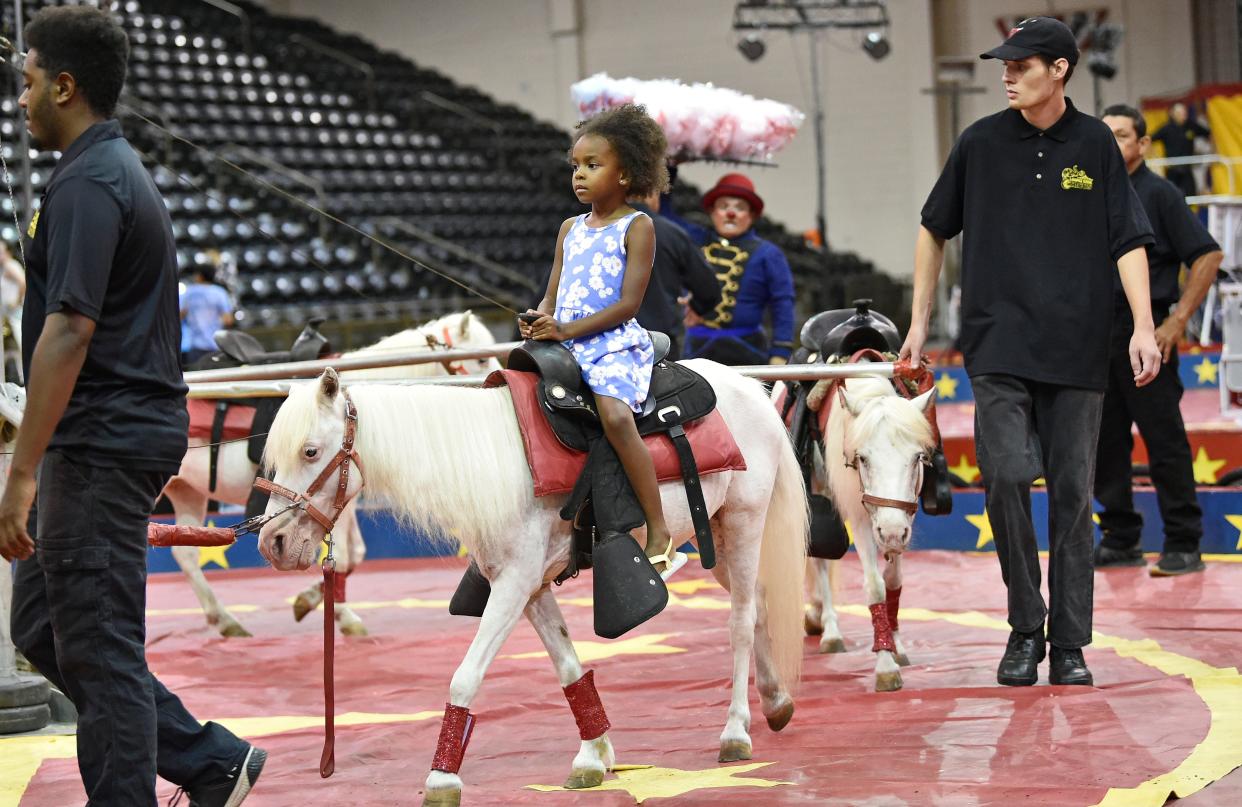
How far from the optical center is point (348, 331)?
44.3 feet

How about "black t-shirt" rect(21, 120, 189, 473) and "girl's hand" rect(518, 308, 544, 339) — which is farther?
"girl's hand" rect(518, 308, 544, 339)

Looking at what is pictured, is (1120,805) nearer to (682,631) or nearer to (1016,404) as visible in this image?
(1016,404)

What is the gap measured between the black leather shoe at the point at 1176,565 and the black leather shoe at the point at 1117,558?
304mm

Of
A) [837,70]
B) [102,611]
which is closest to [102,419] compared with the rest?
[102,611]

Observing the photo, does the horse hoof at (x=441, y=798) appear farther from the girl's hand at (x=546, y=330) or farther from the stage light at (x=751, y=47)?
the stage light at (x=751, y=47)

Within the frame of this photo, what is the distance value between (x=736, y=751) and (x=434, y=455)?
3.61 feet

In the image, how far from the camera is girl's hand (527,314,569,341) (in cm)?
352

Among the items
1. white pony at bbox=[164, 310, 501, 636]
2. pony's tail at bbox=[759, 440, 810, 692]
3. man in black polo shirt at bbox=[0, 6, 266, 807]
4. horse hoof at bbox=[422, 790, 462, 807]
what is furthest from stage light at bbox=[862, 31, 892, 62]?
man in black polo shirt at bbox=[0, 6, 266, 807]

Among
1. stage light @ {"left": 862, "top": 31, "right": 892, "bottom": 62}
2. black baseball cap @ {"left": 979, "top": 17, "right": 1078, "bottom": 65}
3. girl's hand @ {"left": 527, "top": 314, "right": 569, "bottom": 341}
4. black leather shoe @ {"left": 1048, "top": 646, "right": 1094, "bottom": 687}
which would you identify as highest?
stage light @ {"left": 862, "top": 31, "right": 892, "bottom": 62}

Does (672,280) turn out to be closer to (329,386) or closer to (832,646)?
(832,646)

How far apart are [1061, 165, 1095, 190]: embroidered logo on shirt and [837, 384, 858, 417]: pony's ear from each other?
3.06 ft

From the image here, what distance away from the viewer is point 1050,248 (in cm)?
428

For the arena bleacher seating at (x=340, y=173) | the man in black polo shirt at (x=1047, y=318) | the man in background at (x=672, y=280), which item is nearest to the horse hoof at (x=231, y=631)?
the man in background at (x=672, y=280)

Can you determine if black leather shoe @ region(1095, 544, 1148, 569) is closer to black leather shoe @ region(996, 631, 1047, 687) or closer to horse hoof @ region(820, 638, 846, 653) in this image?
horse hoof @ region(820, 638, 846, 653)
